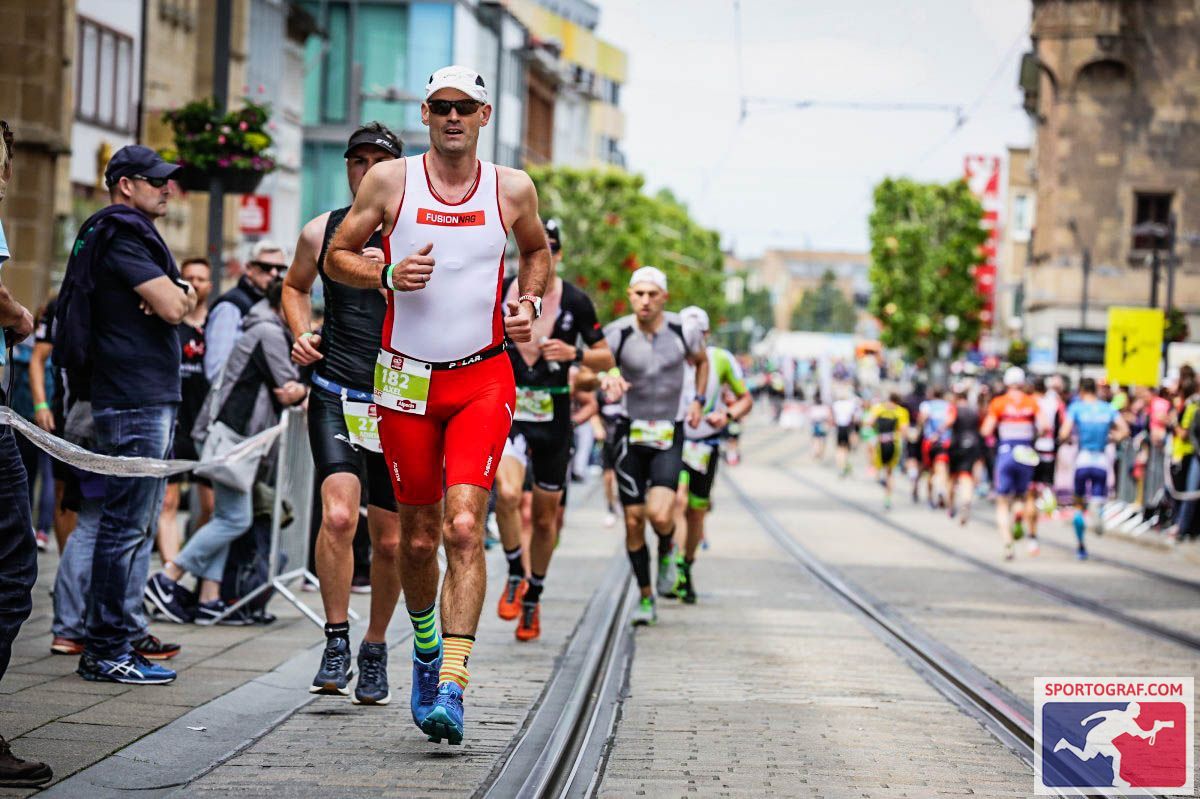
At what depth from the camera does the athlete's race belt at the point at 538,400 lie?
34.3 feet

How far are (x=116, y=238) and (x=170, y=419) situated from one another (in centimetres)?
78

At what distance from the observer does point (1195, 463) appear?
66.0ft

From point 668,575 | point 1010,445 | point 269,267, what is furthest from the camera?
point 1010,445

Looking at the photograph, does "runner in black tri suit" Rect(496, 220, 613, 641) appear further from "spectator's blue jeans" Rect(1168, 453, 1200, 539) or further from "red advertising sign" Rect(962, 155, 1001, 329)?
"red advertising sign" Rect(962, 155, 1001, 329)

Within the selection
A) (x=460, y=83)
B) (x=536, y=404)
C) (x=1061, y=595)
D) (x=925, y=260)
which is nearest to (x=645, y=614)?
(x=536, y=404)

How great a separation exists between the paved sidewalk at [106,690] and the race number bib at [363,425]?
1.15 meters

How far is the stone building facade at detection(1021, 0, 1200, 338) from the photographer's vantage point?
5591cm

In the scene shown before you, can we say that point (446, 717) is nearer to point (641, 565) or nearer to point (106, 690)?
point (106, 690)

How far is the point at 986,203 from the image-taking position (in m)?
92.3

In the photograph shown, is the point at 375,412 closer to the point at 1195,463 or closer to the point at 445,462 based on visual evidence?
the point at 445,462

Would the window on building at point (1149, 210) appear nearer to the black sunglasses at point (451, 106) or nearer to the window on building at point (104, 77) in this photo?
the window on building at point (104, 77)

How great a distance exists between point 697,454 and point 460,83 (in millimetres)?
7177

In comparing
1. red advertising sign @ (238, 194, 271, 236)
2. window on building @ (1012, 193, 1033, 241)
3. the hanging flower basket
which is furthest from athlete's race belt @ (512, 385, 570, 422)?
window on building @ (1012, 193, 1033, 241)

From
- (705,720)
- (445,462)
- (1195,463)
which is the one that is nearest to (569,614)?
(705,720)
